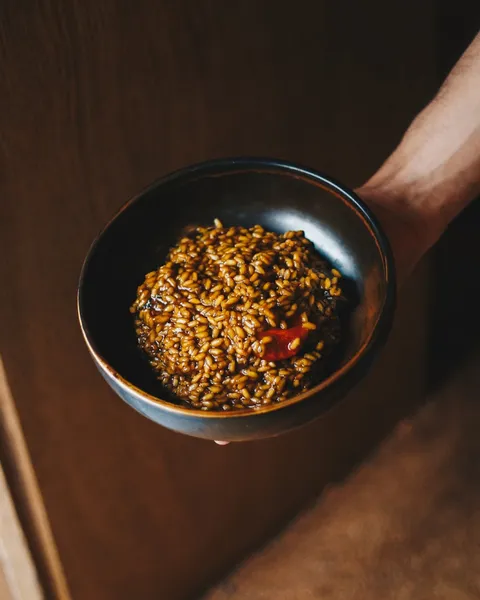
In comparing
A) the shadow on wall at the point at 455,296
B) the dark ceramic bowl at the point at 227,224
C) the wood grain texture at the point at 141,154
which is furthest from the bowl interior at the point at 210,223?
the shadow on wall at the point at 455,296

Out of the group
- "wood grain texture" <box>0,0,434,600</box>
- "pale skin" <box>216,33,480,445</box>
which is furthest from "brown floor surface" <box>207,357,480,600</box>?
"pale skin" <box>216,33,480,445</box>

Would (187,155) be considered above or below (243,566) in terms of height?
above

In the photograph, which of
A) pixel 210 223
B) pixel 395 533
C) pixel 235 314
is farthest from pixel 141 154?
A: pixel 395 533

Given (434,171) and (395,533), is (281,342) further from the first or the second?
(395,533)

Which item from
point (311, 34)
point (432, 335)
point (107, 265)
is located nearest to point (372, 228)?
point (107, 265)

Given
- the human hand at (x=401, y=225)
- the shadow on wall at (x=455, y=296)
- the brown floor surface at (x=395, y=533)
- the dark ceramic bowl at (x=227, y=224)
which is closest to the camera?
the dark ceramic bowl at (x=227, y=224)

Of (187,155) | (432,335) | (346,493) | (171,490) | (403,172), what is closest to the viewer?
(403,172)

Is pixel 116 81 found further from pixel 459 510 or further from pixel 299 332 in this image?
pixel 459 510

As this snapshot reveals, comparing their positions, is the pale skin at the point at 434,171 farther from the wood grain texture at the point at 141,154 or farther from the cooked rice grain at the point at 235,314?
the wood grain texture at the point at 141,154
